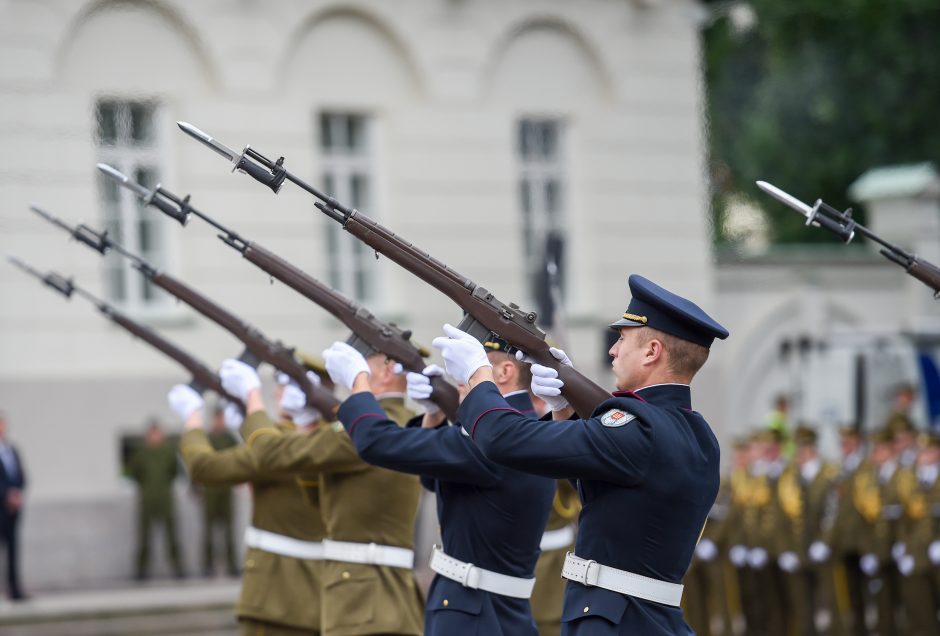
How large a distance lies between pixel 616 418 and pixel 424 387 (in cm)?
140

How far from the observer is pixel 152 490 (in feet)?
47.6

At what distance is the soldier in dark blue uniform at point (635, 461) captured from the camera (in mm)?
4559

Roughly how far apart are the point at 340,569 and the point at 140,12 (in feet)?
31.3

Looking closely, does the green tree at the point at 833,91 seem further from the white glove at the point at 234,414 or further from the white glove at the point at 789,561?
the white glove at the point at 234,414

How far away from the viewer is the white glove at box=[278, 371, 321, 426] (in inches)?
281

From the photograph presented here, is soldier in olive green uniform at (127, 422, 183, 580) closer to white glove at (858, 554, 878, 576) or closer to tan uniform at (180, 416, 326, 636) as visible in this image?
white glove at (858, 554, 878, 576)

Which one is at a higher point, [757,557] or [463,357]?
[463,357]

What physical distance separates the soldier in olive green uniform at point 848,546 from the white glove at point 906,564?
0.57 metres

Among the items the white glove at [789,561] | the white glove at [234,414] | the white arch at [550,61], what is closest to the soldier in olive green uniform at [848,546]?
the white glove at [789,561]

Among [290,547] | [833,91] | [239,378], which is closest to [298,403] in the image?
[239,378]

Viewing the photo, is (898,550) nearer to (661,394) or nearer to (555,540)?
(555,540)

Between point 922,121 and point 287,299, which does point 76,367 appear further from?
point 922,121

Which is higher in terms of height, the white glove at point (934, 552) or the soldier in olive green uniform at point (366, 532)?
the soldier in olive green uniform at point (366, 532)

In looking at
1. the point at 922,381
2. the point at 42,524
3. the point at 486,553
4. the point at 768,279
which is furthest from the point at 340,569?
the point at 768,279
